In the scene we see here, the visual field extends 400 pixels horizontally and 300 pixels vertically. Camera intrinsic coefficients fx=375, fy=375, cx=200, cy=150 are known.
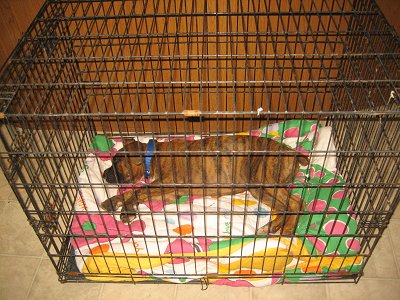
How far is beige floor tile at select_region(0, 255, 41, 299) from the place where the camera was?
191 centimetres

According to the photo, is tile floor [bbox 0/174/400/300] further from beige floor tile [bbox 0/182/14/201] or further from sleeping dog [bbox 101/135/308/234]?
beige floor tile [bbox 0/182/14/201]

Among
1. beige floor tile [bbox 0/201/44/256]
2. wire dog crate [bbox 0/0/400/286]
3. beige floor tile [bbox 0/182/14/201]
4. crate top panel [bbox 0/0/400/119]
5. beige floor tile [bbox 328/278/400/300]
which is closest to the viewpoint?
wire dog crate [bbox 0/0/400/286]

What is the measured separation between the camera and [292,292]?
1880 mm

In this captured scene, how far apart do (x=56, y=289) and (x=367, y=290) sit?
61.9 inches

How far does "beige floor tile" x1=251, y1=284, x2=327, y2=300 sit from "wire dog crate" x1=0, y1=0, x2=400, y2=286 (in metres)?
0.04

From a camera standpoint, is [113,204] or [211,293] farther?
[113,204]

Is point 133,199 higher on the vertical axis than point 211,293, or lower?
higher

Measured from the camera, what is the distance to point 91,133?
101 inches

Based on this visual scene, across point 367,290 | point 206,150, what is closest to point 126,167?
point 206,150

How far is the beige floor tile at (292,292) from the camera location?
1.86 meters

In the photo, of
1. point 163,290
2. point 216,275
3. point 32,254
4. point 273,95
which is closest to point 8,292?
point 32,254

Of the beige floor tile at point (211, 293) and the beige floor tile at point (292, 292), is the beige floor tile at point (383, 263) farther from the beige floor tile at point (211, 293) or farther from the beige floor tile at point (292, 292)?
the beige floor tile at point (211, 293)

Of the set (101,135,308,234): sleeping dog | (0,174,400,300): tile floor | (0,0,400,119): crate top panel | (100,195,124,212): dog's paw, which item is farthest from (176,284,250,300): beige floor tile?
(0,0,400,119): crate top panel

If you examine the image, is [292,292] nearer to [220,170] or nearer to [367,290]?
[367,290]
